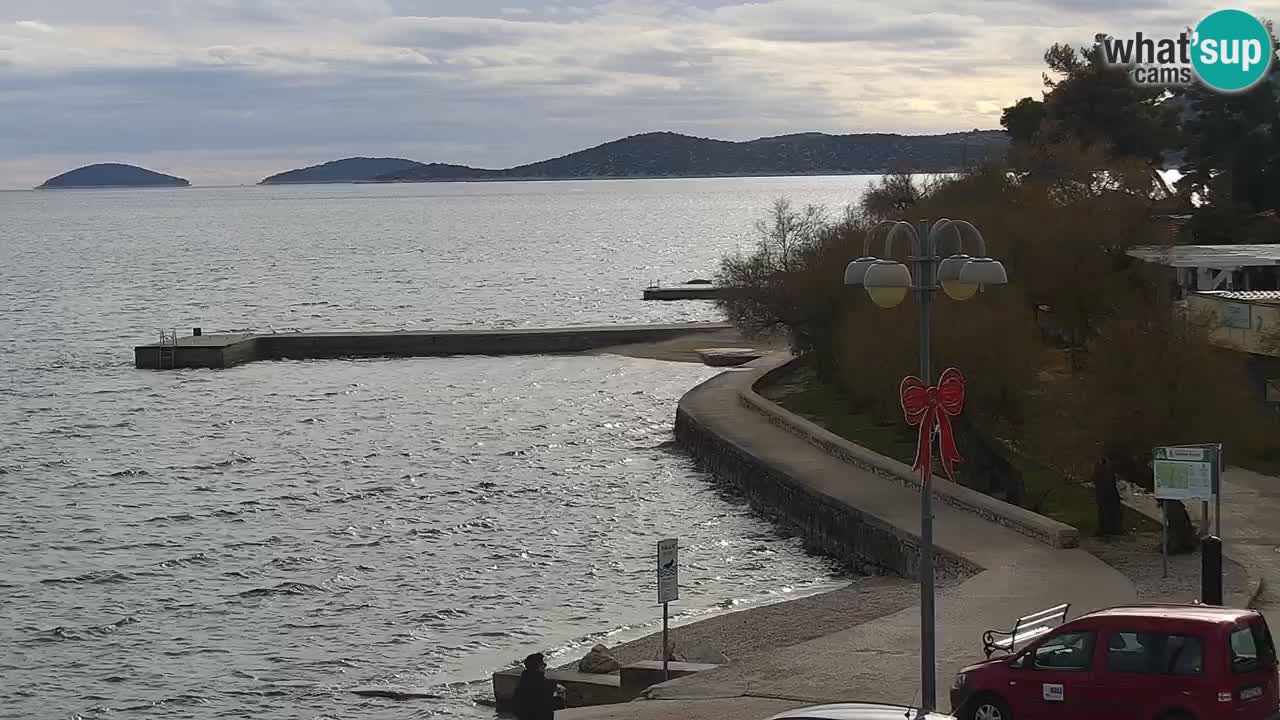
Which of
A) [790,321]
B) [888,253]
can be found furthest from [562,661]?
[790,321]

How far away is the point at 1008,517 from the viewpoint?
94.6 ft

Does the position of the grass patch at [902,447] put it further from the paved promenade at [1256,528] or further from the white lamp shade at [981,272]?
the white lamp shade at [981,272]

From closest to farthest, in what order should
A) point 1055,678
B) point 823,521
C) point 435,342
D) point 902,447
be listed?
point 1055,678 → point 823,521 → point 902,447 → point 435,342

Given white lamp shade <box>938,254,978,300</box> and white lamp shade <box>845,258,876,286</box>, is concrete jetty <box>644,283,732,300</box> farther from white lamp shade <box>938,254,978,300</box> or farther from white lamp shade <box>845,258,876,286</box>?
white lamp shade <box>938,254,978,300</box>

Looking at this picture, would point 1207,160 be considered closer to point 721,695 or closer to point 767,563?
point 767,563

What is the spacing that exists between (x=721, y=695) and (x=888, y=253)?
596 centimetres

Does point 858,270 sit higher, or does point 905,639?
point 858,270

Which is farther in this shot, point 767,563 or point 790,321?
point 790,321

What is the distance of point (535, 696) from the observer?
16562 millimetres

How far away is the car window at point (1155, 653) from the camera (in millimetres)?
13656

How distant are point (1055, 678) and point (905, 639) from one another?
691cm

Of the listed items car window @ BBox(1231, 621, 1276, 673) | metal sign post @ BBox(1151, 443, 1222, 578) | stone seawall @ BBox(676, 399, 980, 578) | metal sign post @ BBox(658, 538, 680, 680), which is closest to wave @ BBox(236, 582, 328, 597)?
stone seawall @ BBox(676, 399, 980, 578)

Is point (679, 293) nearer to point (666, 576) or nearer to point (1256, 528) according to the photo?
point (1256, 528)

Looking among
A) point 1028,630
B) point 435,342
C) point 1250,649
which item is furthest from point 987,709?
point 435,342
